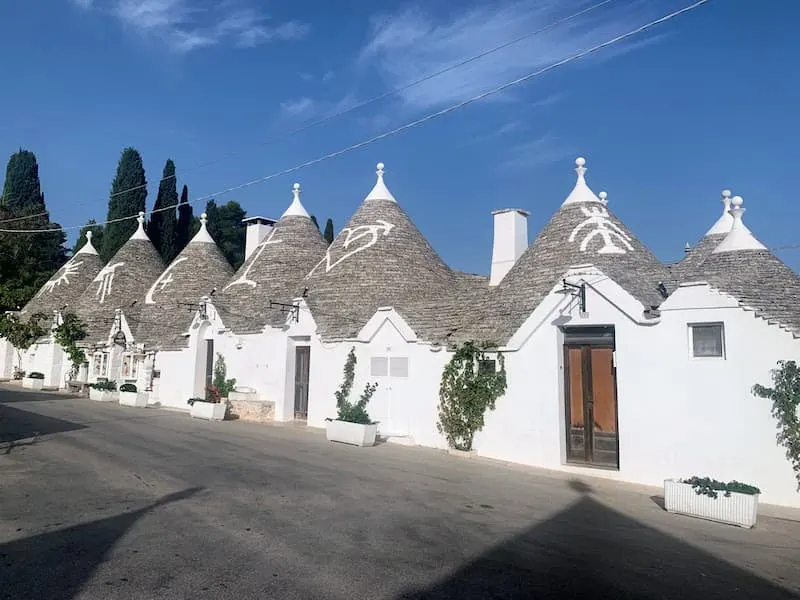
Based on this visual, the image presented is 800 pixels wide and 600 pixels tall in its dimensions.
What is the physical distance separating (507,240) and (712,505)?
11.2m

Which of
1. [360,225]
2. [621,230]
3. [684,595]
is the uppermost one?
[360,225]

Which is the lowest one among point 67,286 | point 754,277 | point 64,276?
Answer: point 754,277

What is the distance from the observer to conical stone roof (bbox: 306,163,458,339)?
19156mm

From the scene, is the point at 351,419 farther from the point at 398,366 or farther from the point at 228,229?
the point at 228,229

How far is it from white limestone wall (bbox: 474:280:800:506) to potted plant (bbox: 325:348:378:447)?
3163 millimetres

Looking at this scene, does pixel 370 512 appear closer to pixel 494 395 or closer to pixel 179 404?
pixel 494 395

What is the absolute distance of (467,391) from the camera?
13422 mm

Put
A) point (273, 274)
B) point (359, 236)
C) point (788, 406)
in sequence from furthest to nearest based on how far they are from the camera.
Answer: point (273, 274), point (359, 236), point (788, 406)

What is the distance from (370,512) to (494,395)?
226 inches

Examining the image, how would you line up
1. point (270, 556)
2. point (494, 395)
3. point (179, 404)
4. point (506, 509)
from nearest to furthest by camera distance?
1. point (270, 556)
2. point (506, 509)
3. point (494, 395)
4. point (179, 404)

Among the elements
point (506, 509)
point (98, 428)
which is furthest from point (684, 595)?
point (98, 428)

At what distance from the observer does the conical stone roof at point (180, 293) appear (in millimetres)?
25586

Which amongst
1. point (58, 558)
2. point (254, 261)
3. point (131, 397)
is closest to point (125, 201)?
point (254, 261)

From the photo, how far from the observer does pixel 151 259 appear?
35.8 meters
